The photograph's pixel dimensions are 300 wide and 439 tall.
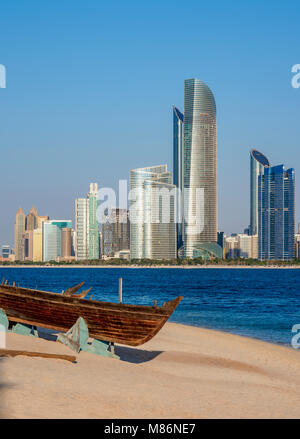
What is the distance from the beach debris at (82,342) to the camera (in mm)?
18828

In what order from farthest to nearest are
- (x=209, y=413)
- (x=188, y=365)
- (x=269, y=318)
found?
(x=269, y=318), (x=188, y=365), (x=209, y=413)

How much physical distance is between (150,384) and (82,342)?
4.20 m

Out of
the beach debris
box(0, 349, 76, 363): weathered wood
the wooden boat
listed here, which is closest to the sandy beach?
box(0, 349, 76, 363): weathered wood

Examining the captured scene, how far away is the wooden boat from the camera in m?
18.5

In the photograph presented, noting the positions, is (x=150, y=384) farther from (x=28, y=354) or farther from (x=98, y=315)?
(x=98, y=315)

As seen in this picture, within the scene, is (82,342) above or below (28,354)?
below

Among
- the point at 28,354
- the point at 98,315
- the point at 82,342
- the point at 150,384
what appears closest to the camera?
the point at 150,384

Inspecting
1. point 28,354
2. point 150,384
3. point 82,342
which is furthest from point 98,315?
point 150,384

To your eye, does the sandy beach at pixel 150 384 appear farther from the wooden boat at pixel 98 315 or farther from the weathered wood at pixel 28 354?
the wooden boat at pixel 98 315

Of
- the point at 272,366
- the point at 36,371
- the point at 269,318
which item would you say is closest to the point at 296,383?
the point at 272,366

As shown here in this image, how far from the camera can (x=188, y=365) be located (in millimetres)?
20453

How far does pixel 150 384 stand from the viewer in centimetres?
1538
